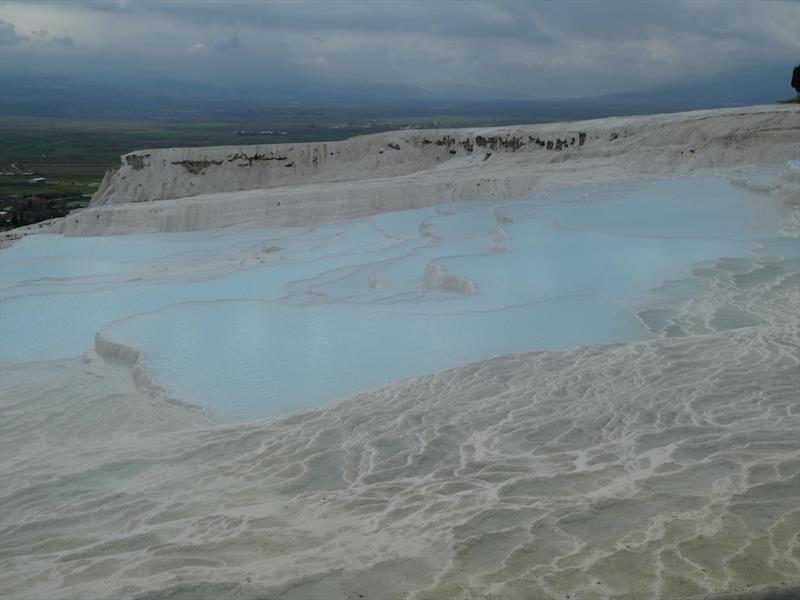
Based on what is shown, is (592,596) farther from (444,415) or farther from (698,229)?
(698,229)

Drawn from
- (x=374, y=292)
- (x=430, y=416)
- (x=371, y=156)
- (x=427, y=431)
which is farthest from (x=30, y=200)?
(x=427, y=431)

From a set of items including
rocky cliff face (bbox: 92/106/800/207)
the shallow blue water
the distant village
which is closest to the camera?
the shallow blue water

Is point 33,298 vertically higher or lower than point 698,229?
lower

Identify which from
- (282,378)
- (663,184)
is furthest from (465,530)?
(663,184)

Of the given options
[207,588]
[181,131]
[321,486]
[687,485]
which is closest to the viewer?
[207,588]

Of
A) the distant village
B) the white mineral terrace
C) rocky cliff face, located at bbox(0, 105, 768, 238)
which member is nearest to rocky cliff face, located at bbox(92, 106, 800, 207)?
rocky cliff face, located at bbox(0, 105, 768, 238)

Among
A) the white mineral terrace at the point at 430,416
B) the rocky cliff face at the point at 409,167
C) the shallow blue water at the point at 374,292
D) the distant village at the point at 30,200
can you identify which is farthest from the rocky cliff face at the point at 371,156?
the white mineral terrace at the point at 430,416

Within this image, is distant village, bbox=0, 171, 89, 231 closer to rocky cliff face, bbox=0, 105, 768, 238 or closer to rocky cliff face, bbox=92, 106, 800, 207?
rocky cliff face, bbox=92, 106, 800, 207

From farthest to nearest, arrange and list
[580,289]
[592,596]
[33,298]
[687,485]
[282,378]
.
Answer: [33,298]
[580,289]
[282,378]
[687,485]
[592,596]
